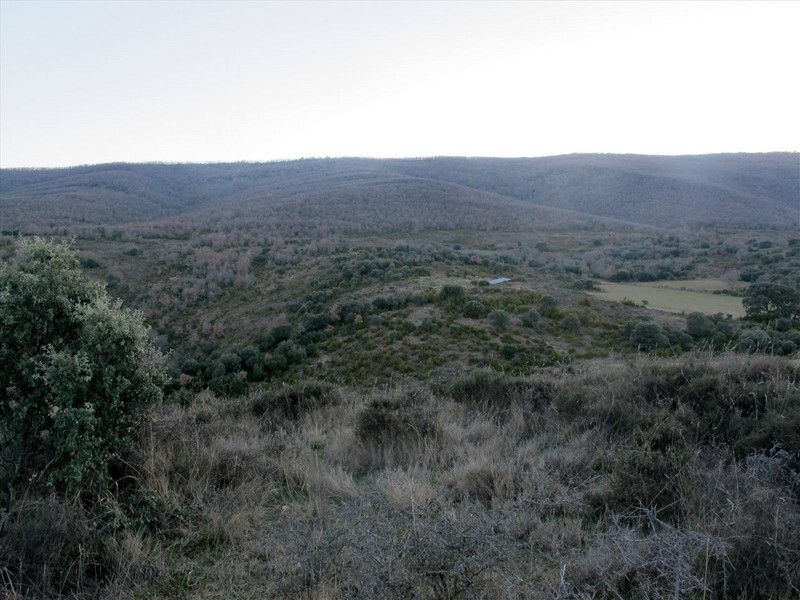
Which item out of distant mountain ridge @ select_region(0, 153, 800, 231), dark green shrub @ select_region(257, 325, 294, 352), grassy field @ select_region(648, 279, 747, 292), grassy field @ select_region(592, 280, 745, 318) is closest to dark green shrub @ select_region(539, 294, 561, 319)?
grassy field @ select_region(592, 280, 745, 318)

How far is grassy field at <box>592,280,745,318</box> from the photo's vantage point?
708 inches

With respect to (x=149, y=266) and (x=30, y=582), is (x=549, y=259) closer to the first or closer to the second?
(x=149, y=266)

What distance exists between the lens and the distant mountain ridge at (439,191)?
60.8 metres

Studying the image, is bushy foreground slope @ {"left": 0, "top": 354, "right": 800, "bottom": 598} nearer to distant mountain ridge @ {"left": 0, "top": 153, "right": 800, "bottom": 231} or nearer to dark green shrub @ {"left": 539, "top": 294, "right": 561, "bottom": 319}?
dark green shrub @ {"left": 539, "top": 294, "right": 561, "bottom": 319}

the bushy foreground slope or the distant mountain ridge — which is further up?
the distant mountain ridge

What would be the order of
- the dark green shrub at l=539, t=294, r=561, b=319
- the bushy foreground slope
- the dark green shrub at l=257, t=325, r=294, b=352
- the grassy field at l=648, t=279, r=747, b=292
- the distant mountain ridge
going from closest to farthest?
1. the bushy foreground slope
2. the dark green shrub at l=539, t=294, r=561, b=319
3. the dark green shrub at l=257, t=325, r=294, b=352
4. the grassy field at l=648, t=279, r=747, b=292
5. the distant mountain ridge

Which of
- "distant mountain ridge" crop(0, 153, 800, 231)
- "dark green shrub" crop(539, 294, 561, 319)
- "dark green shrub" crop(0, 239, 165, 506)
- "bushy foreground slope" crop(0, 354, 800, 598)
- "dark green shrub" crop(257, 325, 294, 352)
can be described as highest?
"distant mountain ridge" crop(0, 153, 800, 231)

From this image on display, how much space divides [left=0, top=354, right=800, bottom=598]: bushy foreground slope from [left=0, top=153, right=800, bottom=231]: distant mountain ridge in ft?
155

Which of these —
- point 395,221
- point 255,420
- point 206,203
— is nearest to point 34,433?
point 255,420

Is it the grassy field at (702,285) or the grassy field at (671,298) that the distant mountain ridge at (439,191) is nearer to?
the grassy field at (671,298)

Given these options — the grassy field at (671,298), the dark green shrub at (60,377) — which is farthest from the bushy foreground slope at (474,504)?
the grassy field at (671,298)

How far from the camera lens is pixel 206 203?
82562 millimetres

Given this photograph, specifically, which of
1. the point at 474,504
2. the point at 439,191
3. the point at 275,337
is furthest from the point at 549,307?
the point at 439,191

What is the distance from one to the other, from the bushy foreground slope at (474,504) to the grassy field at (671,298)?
14.9 meters
